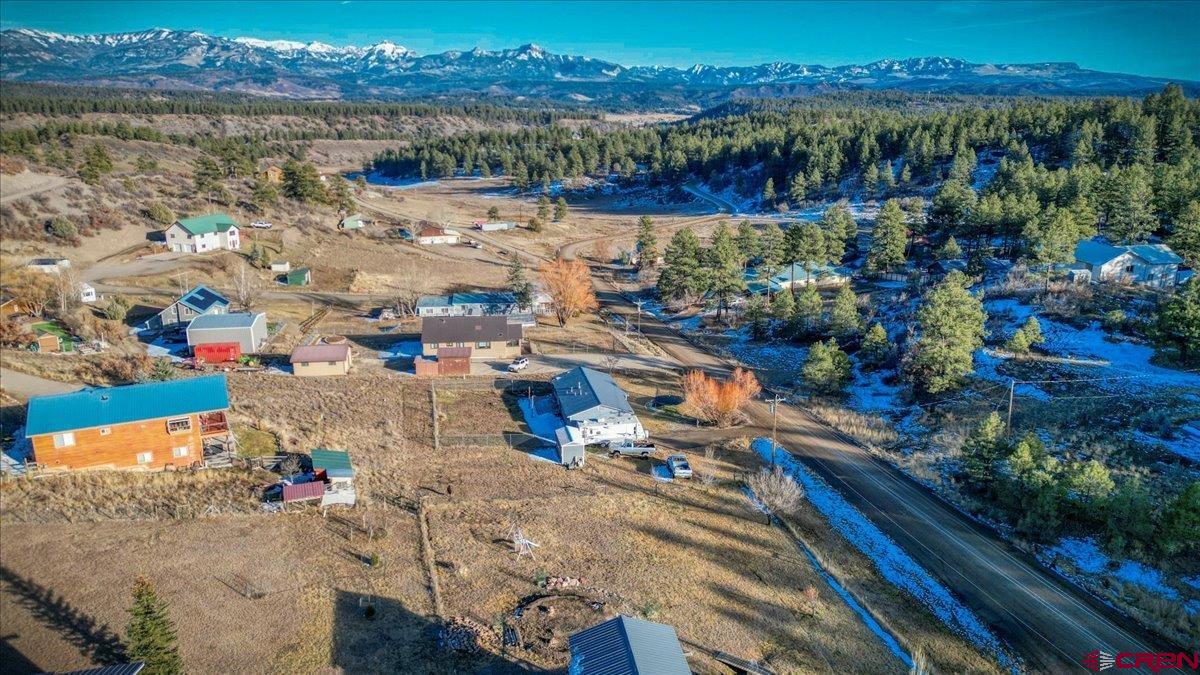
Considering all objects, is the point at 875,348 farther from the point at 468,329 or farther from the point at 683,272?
the point at 468,329

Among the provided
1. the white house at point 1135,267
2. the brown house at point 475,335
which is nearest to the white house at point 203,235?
the brown house at point 475,335

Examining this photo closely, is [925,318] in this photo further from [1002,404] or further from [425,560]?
[425,560]

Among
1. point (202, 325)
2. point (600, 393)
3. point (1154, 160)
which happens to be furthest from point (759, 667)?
point (1154, 160)

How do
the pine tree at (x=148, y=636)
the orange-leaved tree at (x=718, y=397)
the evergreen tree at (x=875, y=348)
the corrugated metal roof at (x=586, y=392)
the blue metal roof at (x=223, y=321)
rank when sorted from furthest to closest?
the evergreen tree at (x=875, y=348), the blue metal roof at (x=223, y=321), the orange-leaved tree at (x=718, y=397), the corrugated metal roof at (x=586, y=392), the pine tree at (x=148, y=636)

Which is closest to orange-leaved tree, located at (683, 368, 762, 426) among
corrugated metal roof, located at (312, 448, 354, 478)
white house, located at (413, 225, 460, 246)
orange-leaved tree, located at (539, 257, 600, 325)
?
orange-leaved tree, located at (539, 257, 600, 325)

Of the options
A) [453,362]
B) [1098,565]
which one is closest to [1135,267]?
[1098,565]

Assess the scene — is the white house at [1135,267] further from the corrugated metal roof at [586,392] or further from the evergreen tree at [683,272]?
the corrugated metal roof at [586,392]
